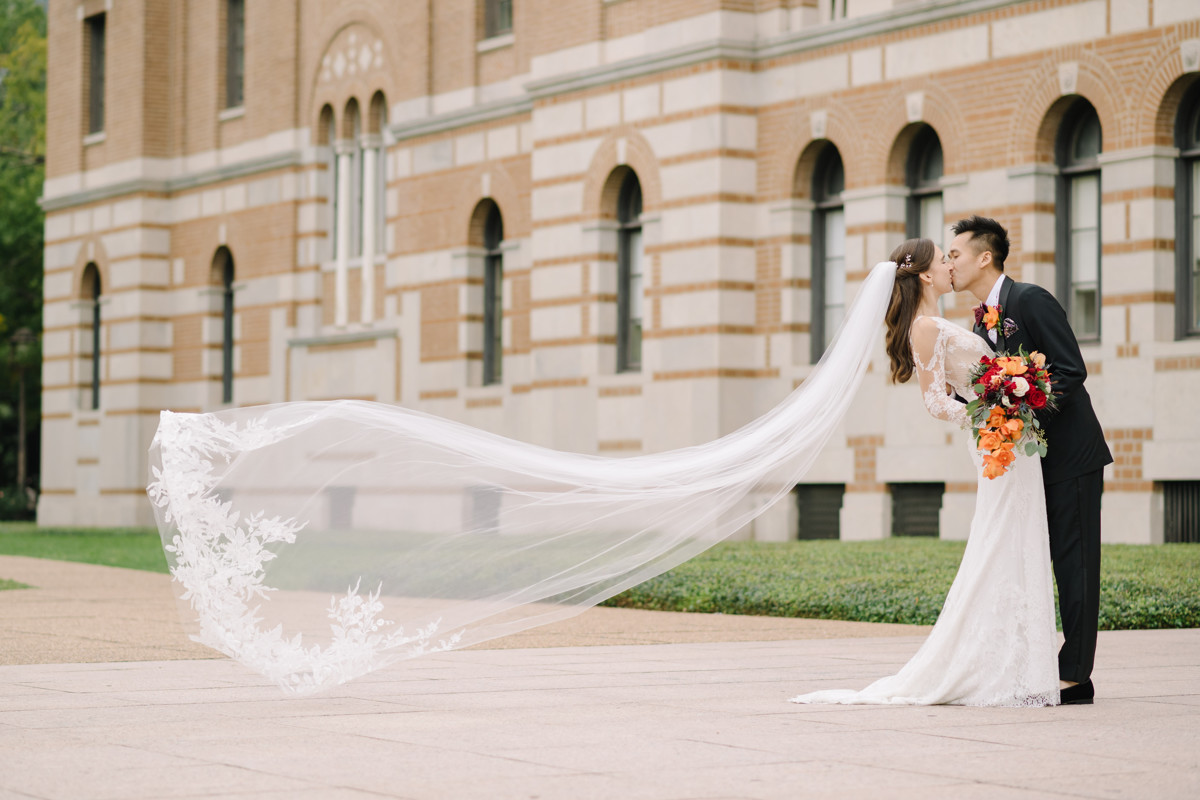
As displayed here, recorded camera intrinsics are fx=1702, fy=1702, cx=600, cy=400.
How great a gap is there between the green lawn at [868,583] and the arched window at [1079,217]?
3.39 m

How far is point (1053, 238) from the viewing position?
20312 millimetres

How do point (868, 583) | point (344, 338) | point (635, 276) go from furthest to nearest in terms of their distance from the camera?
point (344, 338)
point (635, 276)
point (868, 583)

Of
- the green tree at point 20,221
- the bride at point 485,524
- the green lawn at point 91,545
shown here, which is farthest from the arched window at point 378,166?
the bride at point 485,524

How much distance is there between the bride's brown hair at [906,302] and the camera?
29.6ft

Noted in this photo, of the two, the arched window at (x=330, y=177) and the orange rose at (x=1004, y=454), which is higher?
the arched window at (x=330, y=177)

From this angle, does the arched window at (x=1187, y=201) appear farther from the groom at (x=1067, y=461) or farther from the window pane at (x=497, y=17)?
the window pane at (x=497, y=17)

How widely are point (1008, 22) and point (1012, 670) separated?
13.7 metres

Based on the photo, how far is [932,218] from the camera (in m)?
22.0

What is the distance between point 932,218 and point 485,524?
549 inches

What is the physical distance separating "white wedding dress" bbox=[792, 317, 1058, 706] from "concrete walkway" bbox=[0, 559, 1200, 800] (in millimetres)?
196

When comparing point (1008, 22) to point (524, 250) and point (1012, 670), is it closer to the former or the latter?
point (524, 250)

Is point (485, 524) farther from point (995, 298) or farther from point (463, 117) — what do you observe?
point (463, 117)

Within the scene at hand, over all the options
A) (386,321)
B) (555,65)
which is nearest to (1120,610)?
(555,65)

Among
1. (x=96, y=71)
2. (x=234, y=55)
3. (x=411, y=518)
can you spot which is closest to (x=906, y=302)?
(x=411, y=518)
